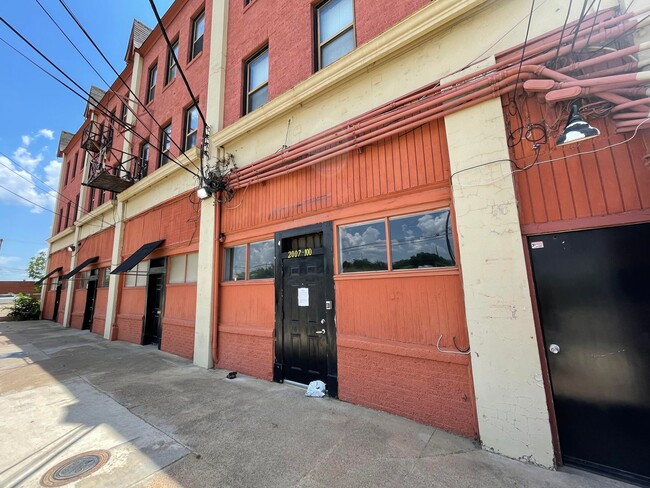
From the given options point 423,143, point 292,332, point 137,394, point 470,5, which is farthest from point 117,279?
point 470,5

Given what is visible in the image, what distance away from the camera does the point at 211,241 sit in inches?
297

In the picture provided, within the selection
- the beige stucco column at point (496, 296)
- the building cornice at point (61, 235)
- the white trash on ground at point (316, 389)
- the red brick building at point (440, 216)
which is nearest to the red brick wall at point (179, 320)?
the red brick building at point (440, 216)

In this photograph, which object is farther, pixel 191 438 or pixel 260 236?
pixel 260 236

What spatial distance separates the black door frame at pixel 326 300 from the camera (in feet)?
16.4

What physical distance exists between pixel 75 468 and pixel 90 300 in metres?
15.4

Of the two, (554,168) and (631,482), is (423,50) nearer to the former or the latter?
(554,168)

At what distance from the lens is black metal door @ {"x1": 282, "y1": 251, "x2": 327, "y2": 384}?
17.4ft

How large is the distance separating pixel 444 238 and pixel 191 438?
4.38 meters

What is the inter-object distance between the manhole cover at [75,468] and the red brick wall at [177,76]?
8.17m

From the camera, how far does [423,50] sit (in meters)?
4.51

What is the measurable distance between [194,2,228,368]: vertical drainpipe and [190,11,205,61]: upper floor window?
6.06ft

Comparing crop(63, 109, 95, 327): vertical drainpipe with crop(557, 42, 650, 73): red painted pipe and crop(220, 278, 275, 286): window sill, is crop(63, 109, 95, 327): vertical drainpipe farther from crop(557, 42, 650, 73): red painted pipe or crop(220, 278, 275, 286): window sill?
crop(557, 42, 650, 73): red painted pipe

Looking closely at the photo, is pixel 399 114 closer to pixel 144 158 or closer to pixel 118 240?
pixel 144 158

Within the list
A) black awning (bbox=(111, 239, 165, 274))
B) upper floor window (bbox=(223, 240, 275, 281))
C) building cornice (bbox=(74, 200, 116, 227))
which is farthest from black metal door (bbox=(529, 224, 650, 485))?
building cornice (bbox=(74, 200, 116, 227))
